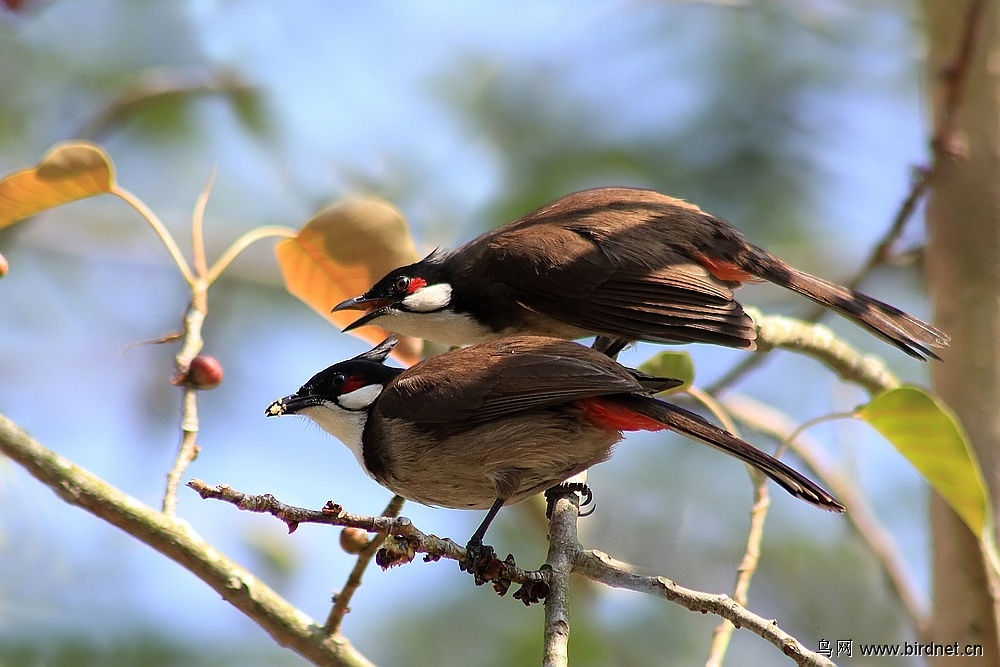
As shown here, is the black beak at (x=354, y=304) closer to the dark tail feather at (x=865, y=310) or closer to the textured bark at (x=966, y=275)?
the dark tail feather at (x=865, y=310)

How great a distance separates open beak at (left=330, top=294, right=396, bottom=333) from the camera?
3199mm

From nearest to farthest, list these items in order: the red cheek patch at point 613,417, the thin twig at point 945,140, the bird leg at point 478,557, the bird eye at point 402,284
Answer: the bird leg at point 478,557
the red cheek patch at point 613,417
the bird eye at point 402,284
the thin twig at point 945,140

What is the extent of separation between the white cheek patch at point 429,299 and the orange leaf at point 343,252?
0.17m

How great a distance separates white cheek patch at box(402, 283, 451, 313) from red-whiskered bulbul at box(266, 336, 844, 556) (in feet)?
1.73

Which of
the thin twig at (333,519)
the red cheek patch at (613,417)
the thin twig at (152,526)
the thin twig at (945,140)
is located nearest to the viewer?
the thin twig at (333,519)

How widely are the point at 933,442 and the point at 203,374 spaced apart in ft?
6.22

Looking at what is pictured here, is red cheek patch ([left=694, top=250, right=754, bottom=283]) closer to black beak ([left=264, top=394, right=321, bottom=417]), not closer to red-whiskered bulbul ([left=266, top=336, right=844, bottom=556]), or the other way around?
red-whiskered bulbul ([left=266, top=336, right=844, bottom=556])

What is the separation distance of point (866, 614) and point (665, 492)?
1.26 meters

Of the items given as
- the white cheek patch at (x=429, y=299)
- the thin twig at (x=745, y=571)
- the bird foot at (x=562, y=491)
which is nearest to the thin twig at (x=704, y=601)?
the thin twig at (x=745, y=571)

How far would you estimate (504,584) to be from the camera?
2.54 m

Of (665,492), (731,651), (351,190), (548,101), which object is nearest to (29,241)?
(351,190)

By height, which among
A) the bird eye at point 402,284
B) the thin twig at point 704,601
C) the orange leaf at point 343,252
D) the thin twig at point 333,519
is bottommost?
the thin twig at point 333,519

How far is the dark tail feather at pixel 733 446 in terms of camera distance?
2.35 metres

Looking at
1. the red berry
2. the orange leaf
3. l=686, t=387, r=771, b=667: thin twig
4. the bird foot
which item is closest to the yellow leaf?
the orange leaf
